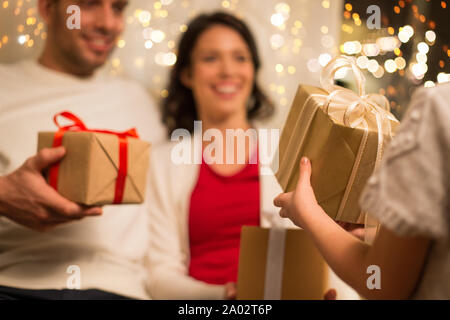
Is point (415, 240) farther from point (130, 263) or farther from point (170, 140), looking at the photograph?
point (170, 140)

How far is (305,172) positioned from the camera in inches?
30.8

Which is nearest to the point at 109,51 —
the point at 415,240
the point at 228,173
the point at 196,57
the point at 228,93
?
the point at 196,57

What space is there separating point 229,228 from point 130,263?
0.31 metres

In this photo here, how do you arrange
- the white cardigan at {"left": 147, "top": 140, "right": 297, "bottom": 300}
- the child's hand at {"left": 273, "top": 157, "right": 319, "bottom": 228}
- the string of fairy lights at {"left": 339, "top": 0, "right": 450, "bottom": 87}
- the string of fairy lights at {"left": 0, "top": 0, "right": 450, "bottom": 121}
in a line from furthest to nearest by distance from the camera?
the string of fairy lights at {"left": 0, "top": 0, "right": 450, "bottom": 121}, the string of fairy lights at {"left": 339, "top": 0, "right": 450, "bottom": 87}, the white cardigan at {"left": 147, "top": 140, "right": 297, "bottom": 300}, the child's hand at {"left": 273, "top": 157, "right": 319, "bottom": 228}

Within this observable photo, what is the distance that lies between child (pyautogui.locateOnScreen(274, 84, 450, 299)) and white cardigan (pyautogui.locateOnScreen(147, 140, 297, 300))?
0.54 metres

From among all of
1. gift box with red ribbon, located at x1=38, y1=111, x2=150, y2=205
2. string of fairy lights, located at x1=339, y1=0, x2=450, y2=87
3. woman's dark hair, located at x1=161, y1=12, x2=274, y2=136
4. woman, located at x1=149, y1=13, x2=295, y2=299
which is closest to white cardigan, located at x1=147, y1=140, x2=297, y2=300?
woman, located at x1=149, y1=13, x2=295, y2=299

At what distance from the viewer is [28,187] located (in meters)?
0.98

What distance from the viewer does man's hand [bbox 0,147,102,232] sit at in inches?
37.7

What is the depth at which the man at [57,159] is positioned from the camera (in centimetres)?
100

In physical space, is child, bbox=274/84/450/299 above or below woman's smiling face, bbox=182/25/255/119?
below

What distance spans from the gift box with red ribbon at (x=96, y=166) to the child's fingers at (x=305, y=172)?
0.42 metres

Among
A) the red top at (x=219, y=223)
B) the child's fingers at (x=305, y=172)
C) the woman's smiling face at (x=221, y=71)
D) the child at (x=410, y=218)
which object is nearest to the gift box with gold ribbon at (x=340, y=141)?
the child's fingers at (x=305, y=172)

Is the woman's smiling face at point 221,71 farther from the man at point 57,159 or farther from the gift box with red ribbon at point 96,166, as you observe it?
the gift box with red ribbon at point 96,166

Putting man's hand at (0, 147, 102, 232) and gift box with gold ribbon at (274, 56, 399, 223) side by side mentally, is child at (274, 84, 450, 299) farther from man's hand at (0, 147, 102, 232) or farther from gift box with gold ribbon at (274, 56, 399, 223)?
man's hand at (0, 147, 102, 232)
